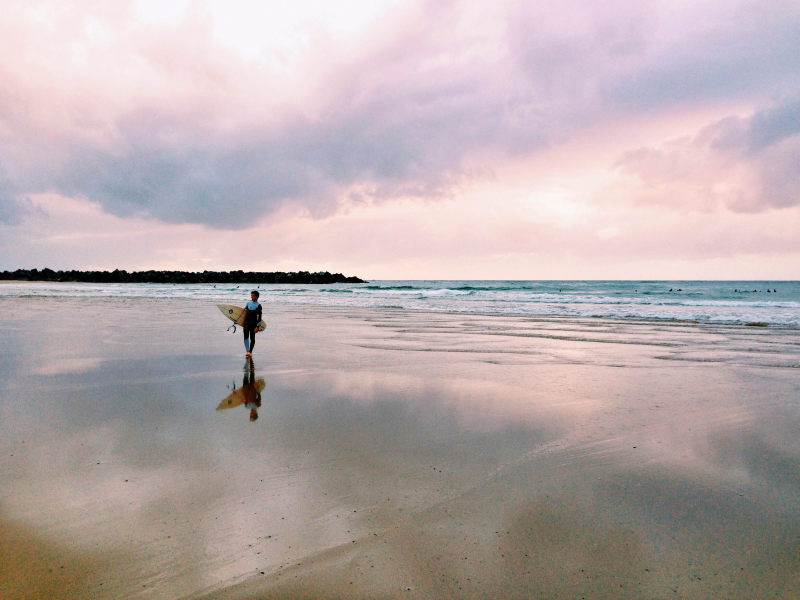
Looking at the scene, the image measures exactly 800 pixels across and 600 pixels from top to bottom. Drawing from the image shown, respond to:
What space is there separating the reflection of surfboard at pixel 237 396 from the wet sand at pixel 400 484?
170mm

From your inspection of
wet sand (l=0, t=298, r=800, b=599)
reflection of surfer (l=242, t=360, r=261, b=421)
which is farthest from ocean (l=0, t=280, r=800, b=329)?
reflection of surfer (l=242, t=360, r=261, b=421)

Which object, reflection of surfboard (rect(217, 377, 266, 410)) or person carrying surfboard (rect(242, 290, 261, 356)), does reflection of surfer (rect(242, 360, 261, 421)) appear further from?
person carrying surfboard (rect(242, 290, 261, 356))

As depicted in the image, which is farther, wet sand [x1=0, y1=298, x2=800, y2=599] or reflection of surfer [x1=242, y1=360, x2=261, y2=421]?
reflection of surfer [x1=242, y1=360, x2=261, y2=421]

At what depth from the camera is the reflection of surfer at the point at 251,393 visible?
741cm

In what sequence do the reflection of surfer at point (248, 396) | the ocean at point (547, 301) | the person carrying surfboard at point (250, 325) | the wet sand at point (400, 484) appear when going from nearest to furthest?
the wet sand at point (400, 484) → the reflection of surfer at point (248, 396) → the person carrying surfboard at point (250, 325) → the ocean at point (547, 301)

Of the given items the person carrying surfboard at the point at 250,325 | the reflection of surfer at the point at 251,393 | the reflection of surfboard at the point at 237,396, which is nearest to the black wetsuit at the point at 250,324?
the person carrying surfboard at the point at 250,325

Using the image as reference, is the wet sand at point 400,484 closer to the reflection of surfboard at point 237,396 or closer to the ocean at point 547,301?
the reflection of surfboard at point 237,396

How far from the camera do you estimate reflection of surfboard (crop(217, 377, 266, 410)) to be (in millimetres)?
7742

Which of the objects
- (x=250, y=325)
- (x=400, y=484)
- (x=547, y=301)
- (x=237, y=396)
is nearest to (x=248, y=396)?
(x=237, y=396)

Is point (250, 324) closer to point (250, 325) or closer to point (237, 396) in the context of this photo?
point (250, 325)

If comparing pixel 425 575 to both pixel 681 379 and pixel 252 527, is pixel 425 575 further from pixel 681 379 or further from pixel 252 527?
pixel 681 379

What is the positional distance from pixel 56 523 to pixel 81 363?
8524mm

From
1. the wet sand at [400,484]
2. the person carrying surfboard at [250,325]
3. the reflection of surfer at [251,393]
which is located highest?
the person carrying surfboard at [250,325]

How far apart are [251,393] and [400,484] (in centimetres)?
467
